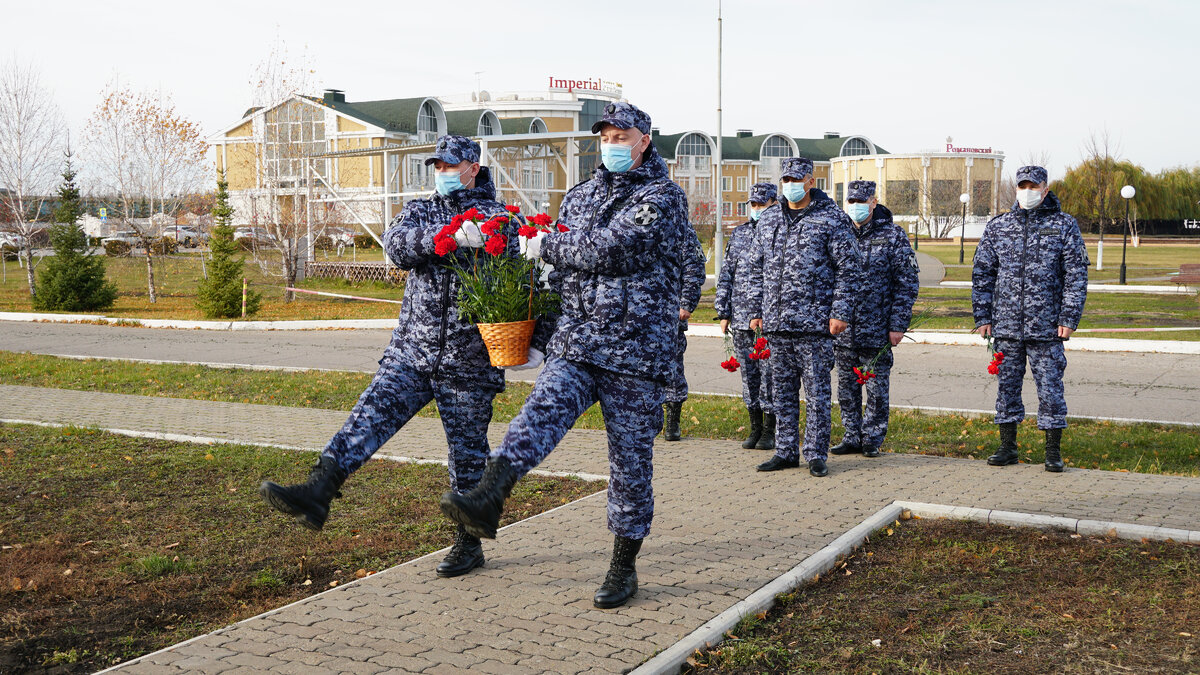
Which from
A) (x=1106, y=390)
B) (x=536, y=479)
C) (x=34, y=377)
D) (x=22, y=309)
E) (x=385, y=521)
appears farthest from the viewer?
(x=22, y=309)

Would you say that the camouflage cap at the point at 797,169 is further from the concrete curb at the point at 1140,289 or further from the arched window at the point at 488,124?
the arched window at the point at 488,124

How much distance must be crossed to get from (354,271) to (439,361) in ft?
111

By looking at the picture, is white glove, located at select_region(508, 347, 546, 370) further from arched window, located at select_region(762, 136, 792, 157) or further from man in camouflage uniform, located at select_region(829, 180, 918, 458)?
arched window, located at select_region(762, 136, 792, 157)

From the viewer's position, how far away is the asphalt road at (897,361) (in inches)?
439

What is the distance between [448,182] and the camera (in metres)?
5.03

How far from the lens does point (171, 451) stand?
8539 millimetres

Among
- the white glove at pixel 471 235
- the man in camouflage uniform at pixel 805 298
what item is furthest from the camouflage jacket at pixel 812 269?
the white glove at pixel 471 235

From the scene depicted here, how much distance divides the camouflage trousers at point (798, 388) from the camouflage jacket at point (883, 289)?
21.9 inches

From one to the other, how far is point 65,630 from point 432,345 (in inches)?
80.2

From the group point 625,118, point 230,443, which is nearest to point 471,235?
point 625,118

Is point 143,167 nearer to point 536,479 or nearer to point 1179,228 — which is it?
point 536,479

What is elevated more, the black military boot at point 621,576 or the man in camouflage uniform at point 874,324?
the man in camouflage uniform at point 874,324

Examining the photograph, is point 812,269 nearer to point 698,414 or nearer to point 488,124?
point 698,414

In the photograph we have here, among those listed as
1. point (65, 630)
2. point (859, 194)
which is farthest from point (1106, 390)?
point (65, 630)
